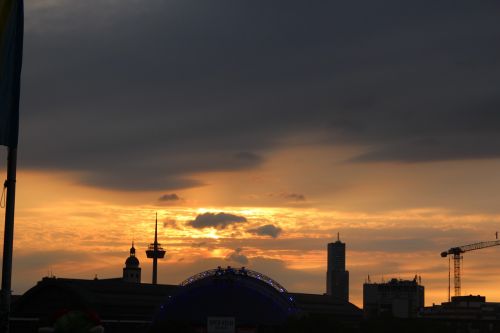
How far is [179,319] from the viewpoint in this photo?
166625mm

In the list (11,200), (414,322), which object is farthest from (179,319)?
(11,200)

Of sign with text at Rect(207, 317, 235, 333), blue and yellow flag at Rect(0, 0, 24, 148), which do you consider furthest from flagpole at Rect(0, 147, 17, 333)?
sign with text at Rect(207, 317, 235, 333)

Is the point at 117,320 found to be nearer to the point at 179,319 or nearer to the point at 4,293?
the point at 179,319

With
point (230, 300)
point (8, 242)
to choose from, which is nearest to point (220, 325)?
point (230, 300)

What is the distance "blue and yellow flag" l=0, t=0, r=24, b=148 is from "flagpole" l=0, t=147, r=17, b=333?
105cm

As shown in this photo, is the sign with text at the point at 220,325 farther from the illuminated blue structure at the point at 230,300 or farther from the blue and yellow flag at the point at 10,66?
the blue and yellow flag at the point at 10,66

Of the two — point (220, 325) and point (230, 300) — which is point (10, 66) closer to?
point (220, 325)

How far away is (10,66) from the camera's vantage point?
46.2 metres

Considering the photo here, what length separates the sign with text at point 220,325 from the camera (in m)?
164

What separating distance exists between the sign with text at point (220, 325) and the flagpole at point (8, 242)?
121 m

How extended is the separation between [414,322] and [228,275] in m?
36.5

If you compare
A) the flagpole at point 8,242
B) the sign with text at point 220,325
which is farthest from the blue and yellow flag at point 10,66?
the sign with text at point 220,325

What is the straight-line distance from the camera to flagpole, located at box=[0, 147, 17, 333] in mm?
44531

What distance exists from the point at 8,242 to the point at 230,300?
126 metres
